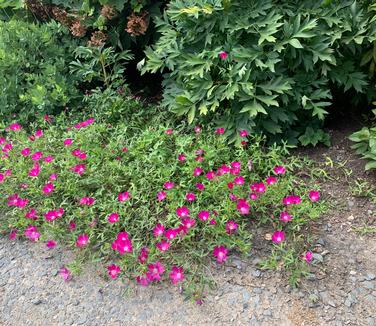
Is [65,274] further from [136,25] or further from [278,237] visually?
[136,25]

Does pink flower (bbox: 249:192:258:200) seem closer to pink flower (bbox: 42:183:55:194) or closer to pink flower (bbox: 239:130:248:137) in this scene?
pink flower (bbox: 239:130:248:137)

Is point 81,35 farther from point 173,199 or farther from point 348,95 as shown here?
point 348,95

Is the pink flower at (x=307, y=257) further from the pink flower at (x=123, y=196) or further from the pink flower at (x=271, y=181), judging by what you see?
the pink flower at (x=123, y=196)

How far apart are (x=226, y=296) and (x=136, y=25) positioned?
2.24 m

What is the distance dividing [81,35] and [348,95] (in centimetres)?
219

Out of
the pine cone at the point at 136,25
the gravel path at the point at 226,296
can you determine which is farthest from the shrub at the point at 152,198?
the pine cone at the point at 136,25

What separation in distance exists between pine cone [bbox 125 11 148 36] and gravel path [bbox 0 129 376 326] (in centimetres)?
185

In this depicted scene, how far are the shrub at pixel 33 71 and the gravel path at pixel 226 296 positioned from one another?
56.5 inches

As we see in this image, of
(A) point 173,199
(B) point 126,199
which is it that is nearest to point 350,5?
(A) point 173,199

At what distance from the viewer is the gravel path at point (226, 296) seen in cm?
239

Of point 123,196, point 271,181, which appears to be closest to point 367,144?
point 271,181

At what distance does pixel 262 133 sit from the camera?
334 cm

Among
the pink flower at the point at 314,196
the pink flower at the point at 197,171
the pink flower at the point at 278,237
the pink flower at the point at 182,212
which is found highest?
the pink flower at the point at 197,171

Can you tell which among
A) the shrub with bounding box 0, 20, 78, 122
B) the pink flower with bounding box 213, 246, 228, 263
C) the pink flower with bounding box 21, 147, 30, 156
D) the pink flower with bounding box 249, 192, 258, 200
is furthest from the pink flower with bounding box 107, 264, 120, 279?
the shrub with bounding box 0, 20, 78, 122
